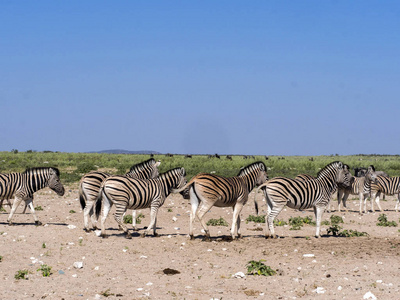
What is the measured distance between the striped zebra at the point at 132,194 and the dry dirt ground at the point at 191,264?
2.34 feet

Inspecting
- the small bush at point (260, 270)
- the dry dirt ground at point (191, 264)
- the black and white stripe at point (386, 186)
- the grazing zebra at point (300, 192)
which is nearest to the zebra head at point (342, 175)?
the grazing zebra at point (300, 192)

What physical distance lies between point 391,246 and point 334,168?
140 inches

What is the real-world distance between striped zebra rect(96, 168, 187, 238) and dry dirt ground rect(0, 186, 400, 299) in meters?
0.71

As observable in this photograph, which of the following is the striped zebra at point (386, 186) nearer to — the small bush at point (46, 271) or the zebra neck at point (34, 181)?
the zebra neck at point (34, 181)

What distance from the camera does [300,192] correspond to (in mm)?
14734

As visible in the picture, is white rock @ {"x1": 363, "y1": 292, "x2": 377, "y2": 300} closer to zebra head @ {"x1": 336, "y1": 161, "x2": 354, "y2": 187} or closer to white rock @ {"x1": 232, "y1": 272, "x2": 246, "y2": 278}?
white rock @ {"x1": 232, "y1": 272, "x2": 246, "y2": 278}

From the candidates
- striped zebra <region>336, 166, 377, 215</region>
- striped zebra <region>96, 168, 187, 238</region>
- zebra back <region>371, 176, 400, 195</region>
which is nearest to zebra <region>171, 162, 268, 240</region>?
striped zebra <region>96, 168, 187, 238</region>

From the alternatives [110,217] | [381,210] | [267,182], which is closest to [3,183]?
[110,217]

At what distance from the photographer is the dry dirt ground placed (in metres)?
9.26

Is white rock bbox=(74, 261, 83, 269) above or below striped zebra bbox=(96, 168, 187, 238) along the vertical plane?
below

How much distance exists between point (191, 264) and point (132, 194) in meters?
3.81

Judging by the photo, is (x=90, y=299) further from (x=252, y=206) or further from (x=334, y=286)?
(x=252, y=206)

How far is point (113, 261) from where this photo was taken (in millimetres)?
11812

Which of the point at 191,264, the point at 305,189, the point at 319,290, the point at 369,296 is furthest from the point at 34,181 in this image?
the point at 369,296
